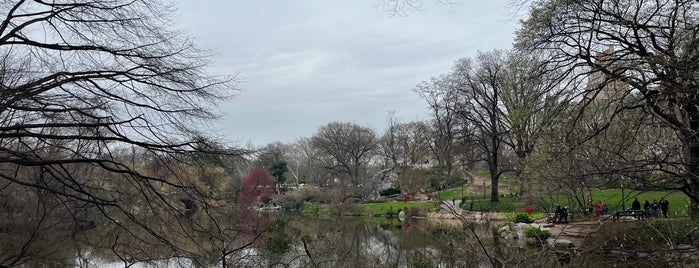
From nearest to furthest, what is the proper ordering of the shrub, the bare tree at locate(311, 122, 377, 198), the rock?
the rock → the shrub → the bare tree at locate(311, 122, 377, 198)

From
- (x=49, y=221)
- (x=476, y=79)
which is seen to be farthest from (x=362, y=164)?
(x=49, y=221)

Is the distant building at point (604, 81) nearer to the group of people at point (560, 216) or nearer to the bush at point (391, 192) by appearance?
the group of people at point (560, 216)

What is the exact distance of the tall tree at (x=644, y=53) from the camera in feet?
17.4

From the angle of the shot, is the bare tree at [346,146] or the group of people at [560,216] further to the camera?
the bare tree at [346,146]

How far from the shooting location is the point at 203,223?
639cm

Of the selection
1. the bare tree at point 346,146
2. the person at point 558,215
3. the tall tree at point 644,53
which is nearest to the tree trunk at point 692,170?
the tall tree at point 644,53

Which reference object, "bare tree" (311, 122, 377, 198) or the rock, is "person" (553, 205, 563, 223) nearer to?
the rock

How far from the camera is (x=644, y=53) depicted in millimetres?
8898

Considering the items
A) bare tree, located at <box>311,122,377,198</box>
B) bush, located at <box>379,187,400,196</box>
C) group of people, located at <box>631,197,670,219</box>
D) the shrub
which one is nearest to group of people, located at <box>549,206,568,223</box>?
group of people, located at <box>631,197,670,219</box>

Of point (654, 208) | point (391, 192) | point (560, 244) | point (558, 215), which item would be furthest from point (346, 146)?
point (560, 244)

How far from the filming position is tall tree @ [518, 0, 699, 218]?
17.4ft

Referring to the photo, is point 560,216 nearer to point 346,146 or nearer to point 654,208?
point 654,208

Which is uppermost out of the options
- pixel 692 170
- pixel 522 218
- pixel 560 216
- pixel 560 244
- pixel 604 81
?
pixel 604 81

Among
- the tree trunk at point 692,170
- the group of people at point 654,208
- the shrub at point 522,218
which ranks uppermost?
the tree trunk at point 692,170
